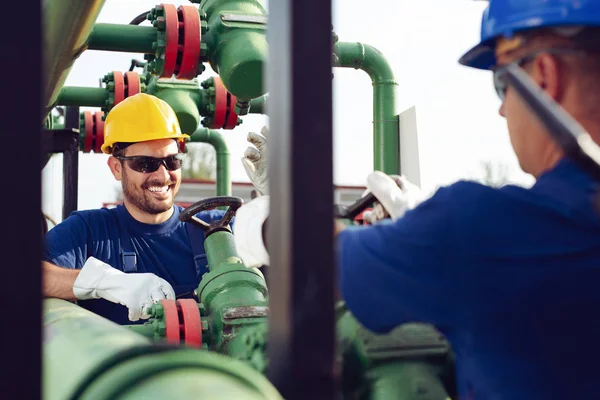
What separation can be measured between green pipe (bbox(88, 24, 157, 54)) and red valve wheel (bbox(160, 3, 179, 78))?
0.11m

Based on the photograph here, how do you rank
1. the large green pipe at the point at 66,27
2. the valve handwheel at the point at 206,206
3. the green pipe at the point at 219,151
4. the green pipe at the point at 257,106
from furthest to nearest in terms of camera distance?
the green pipe at the point at 219,151, the green pipe at the point at 257,106, the valve handwheel at the point at 206,206, the large green pipe at the point at 66,27

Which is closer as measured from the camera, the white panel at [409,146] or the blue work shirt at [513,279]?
the blue work shirt at [513,279]

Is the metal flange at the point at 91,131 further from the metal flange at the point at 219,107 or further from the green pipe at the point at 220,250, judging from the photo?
the green pipe at the point at 220,250

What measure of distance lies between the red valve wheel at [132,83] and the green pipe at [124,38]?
1.16 meters

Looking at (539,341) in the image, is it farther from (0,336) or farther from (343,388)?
(0,336)

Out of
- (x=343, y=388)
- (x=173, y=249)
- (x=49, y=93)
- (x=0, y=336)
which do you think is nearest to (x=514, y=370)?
(x=343, y=388)

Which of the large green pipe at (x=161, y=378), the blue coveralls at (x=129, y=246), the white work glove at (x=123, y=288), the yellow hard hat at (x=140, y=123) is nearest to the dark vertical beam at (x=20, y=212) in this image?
the large green pipe at (x=161, y=378)

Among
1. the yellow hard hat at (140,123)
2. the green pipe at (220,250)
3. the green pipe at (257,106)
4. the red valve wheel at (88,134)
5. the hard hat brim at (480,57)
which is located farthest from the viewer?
the red valve wheel at (88,134)

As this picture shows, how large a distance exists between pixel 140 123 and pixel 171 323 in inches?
70.2

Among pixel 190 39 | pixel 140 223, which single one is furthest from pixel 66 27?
pixel 140 223

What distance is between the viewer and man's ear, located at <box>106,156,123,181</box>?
4090mm

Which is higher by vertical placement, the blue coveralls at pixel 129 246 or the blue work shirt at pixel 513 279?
the blue coveralls at pixel 129 246

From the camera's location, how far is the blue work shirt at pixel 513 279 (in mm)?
1134

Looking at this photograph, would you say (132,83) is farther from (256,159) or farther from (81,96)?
(256,159)
